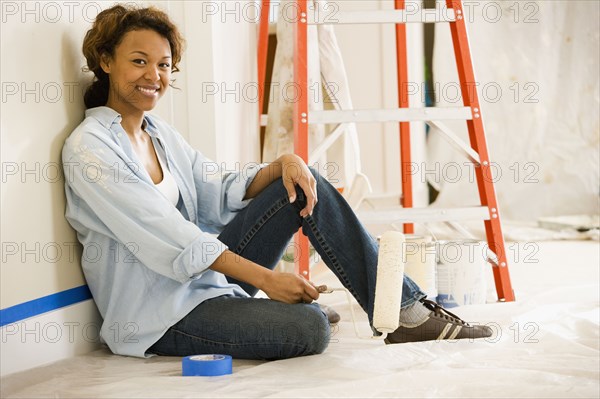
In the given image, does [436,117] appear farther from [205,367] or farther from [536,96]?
[536,96]

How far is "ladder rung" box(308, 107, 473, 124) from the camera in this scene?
6.97ft

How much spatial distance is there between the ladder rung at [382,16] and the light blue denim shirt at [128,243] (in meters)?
0.65

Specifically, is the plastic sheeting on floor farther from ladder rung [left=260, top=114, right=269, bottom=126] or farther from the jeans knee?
ladder rung [left=260, top=114, right=269, bottom=126]

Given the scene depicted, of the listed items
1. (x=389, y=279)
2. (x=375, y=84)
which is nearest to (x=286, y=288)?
(x=389, y=279)

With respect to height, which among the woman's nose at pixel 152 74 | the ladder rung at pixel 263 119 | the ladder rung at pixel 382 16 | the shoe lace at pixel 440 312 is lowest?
the shoe lace at pixel 440 312

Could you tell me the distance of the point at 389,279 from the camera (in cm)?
152

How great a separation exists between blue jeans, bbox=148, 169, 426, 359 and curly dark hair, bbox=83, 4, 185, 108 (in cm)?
39

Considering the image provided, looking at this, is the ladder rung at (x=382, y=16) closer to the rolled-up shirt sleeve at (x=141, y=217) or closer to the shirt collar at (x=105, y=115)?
the shirt collar at (x=105, y=115)

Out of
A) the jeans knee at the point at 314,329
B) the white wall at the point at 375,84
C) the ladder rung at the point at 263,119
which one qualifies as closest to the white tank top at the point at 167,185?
the jeans knee at the point at 314,329

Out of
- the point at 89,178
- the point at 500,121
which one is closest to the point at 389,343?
the point at 89,178

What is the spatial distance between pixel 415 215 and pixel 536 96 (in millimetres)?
1740

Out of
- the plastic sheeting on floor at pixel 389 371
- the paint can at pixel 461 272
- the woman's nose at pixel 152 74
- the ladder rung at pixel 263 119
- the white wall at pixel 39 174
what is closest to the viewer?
the plastic sheeting on floor at pixel 389 371

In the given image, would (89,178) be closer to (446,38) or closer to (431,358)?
(431,358)

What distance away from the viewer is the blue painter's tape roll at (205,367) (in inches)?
55.3
